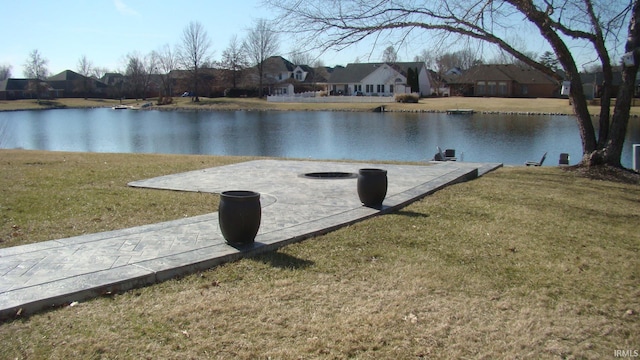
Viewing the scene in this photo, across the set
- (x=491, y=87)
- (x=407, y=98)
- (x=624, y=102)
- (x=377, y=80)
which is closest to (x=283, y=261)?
(x=624, y=102)

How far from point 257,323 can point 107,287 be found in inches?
61.9

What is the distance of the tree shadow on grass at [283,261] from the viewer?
5.83 m

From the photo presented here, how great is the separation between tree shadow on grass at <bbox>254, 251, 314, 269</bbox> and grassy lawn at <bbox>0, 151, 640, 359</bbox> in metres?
0.02

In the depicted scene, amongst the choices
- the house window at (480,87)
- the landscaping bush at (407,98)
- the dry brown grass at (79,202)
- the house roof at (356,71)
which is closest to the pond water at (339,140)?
the dry brown grass at (79,202)

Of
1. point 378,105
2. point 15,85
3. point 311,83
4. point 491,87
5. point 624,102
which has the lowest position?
point 624,102

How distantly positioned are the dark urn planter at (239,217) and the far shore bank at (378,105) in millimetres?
50271

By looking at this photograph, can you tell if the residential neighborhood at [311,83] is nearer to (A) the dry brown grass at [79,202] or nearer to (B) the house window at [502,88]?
(B) the house window at [502,88]

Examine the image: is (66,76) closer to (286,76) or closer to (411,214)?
(286,76)

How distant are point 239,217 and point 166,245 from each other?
0.96m

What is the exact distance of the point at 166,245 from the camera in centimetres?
632

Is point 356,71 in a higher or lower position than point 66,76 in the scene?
lower

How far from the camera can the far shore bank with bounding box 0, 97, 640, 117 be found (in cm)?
5753

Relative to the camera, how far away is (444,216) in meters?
8.34

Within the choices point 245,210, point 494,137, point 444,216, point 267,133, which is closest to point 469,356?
point 245,210
